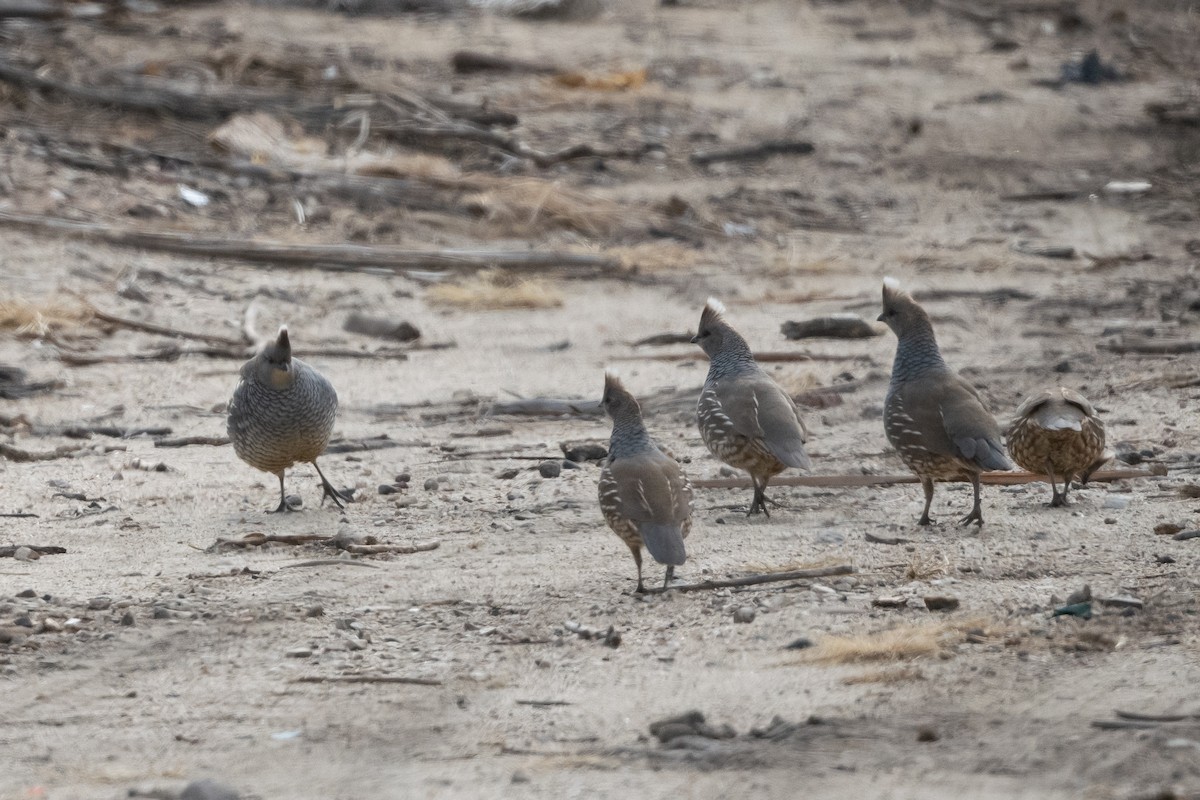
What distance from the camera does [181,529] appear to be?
7.86 m

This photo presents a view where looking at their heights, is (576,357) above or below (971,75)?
below

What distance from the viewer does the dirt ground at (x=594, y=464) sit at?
16.4 feet

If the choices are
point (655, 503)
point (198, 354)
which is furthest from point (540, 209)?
point (655, 503)

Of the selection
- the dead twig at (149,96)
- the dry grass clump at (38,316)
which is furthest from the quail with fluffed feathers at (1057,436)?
the dead twig at (149,96)

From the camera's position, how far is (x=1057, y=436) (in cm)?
740

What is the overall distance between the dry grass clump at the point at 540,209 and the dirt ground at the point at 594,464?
0.04 m

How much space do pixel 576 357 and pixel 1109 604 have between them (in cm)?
600

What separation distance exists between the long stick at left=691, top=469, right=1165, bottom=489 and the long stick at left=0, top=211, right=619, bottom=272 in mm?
5613

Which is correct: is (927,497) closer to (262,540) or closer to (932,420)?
(932,420)

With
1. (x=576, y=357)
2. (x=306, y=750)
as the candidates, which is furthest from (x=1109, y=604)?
(x=576, y=357)

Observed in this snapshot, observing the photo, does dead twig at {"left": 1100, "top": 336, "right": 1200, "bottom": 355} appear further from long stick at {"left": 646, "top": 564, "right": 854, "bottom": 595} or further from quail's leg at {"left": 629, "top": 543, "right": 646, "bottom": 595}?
quail's leg at {"left": 629, "top": 543, "right": 646, "bottom": 595}

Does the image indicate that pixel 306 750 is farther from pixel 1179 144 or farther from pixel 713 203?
pixel 1179 144

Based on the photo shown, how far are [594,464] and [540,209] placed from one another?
6505 mm

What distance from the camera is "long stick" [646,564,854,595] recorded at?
21.2 ft
